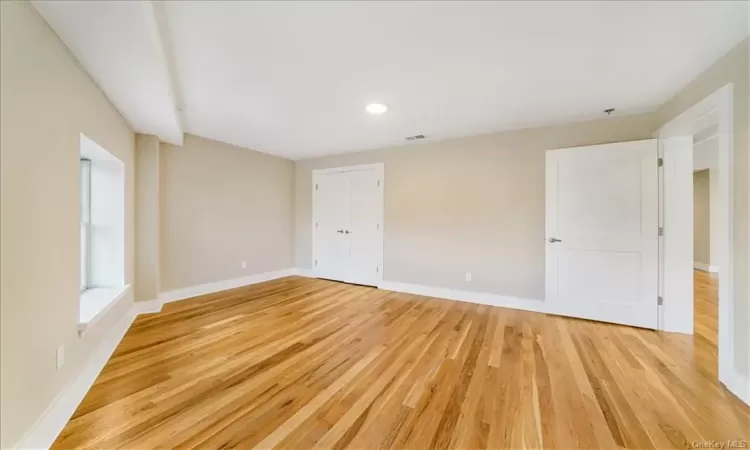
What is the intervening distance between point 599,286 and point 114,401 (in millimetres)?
4413

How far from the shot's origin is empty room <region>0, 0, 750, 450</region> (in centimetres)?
149

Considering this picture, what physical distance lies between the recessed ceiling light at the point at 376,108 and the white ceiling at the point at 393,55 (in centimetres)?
9

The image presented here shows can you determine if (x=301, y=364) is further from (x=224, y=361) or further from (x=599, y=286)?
(x=599, y=286)

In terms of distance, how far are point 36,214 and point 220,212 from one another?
10.3 feet

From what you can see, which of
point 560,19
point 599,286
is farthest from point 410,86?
point 599,286

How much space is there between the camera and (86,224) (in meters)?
2.83

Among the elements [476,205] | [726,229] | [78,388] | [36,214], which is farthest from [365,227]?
[726,229]

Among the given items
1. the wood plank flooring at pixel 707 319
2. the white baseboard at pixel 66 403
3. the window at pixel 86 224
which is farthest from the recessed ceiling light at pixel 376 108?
the wood plank flooring at pixel 707 319

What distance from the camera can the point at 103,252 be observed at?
2900 mm

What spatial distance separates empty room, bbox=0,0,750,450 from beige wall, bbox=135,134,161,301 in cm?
3

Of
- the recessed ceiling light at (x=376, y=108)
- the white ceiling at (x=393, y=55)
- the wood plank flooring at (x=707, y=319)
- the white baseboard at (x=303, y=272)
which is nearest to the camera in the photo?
the white ceiling at (x=393, y=55)

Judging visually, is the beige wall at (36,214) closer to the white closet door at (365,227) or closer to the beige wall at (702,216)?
the white closet door at (365,227)

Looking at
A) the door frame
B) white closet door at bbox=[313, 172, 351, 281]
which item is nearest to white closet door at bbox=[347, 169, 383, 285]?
white closet door at bbox=[313, 172, 351, 281]

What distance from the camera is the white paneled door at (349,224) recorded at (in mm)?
4906
